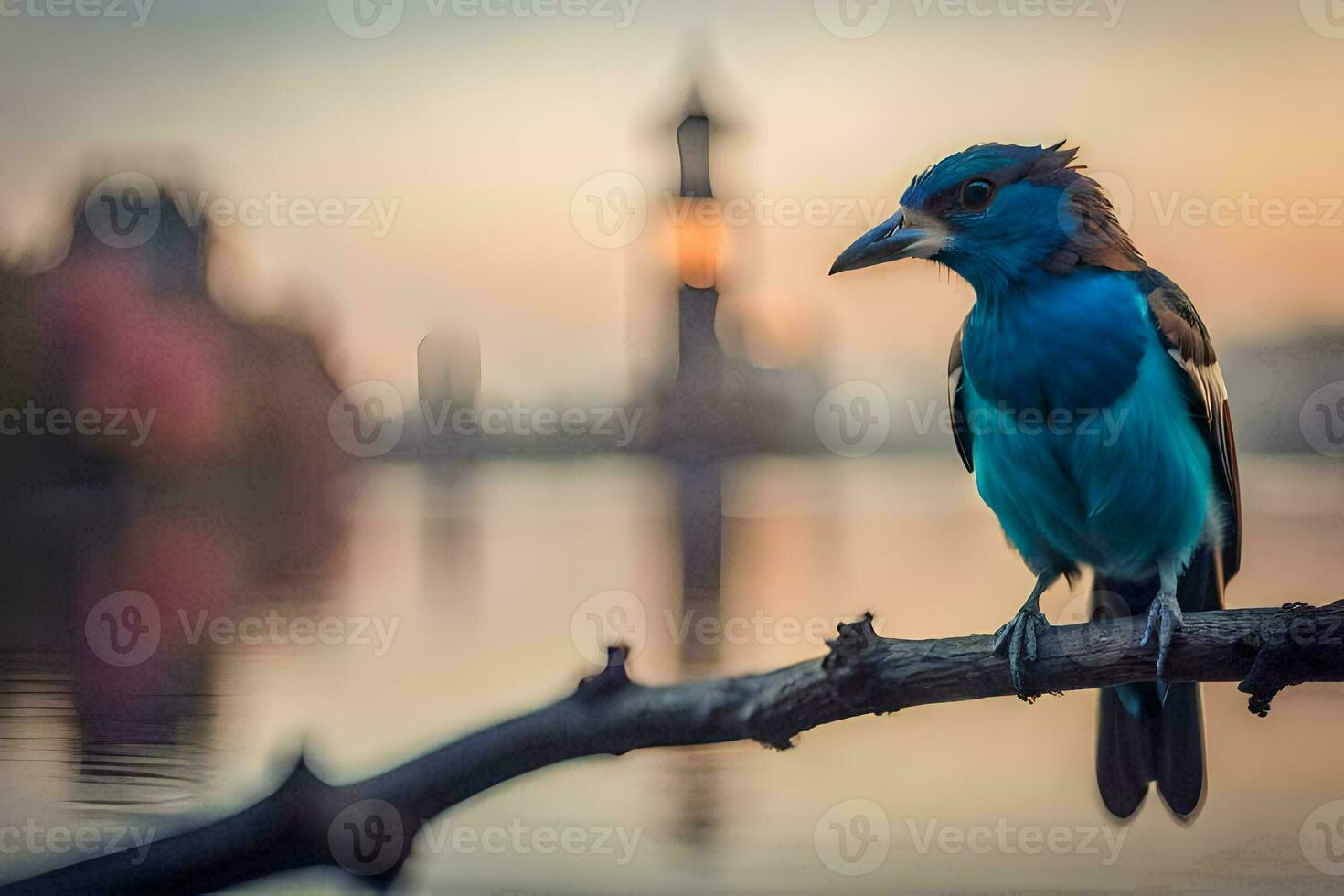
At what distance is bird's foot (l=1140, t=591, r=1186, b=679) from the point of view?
1.11 m

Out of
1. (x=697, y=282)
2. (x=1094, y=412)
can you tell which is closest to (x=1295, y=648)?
(x=1094, y=412)

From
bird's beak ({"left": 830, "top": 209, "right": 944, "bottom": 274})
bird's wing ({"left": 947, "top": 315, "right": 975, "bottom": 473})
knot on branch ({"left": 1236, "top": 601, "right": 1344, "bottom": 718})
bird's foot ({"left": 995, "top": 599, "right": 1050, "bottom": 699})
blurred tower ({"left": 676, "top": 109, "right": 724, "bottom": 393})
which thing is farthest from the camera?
blurred tower ({"left": 676, "top": 109, "right": 724, "bottom": 393})

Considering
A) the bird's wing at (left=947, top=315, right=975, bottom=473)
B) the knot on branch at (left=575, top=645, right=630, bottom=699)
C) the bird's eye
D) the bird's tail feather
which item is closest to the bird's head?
the bird's eye

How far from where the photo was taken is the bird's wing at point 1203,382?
1.34m

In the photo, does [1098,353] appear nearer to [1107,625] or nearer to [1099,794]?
[1107,625]

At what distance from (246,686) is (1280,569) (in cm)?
159

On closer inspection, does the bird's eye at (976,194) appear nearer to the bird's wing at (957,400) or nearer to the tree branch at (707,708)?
the bird's wing at (957,400)

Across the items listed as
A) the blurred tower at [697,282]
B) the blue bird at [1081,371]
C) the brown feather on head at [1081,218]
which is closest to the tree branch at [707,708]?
the blue bird at [1081,371]

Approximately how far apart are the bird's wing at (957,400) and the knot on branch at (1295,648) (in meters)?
0.50

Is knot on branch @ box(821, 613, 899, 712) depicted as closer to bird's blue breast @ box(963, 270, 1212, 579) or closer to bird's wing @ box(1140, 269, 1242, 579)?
bird's blue breast @ box(963, 270, 1212, 579)

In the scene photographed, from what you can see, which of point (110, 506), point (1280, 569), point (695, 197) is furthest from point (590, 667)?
point (110, 506)

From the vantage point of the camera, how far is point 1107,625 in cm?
118

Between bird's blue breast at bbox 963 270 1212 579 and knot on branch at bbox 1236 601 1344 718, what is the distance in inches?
12.1

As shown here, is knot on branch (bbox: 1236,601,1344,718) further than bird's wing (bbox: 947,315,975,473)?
No
